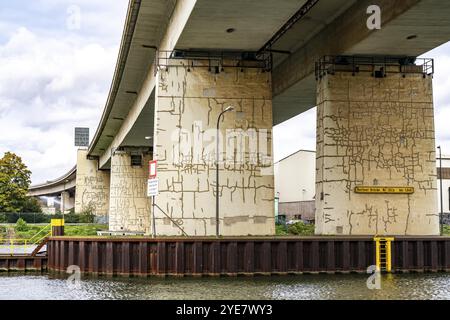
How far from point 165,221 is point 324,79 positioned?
11.6 meters

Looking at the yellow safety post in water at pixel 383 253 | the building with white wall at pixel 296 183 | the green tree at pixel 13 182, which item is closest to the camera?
the yellow safety post in water at pixel 383 253

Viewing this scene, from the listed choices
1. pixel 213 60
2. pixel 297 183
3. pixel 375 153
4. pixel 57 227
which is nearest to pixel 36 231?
pixel 297 183

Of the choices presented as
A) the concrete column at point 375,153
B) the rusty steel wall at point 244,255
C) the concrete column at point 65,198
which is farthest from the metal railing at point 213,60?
the concrete column at point 65,198

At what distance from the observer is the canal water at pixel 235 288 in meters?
25.1

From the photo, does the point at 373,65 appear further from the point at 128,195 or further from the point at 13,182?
the point at 13,182

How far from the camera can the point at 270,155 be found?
122ft

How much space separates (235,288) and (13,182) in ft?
266

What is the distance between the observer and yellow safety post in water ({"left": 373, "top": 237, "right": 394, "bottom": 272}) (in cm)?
3319

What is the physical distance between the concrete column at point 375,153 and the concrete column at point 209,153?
10.5ft

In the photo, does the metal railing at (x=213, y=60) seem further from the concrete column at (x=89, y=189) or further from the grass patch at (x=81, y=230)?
the concrete column at (x=89, y=189)

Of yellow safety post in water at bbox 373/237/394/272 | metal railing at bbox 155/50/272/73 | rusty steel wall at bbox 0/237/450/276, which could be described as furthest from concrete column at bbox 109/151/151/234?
yellow safety post in water at bbox 373/237/394/272
